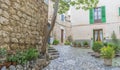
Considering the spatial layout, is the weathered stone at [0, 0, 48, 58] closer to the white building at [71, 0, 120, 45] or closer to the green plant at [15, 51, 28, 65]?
the green plant at [15, 51, 28, 65]

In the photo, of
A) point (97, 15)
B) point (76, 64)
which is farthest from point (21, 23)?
point (97, 15)

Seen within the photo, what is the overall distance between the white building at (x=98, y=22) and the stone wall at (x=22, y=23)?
963cm

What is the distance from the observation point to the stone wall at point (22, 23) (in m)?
4.45

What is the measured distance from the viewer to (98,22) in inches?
623

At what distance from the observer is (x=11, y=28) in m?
4.74

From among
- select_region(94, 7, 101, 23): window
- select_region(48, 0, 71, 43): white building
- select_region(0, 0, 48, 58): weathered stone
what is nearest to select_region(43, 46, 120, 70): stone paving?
select_region(0, 0, 48, 58): weathered stone

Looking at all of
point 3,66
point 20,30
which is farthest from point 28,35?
point 3,66

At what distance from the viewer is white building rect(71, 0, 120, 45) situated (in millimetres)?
15258

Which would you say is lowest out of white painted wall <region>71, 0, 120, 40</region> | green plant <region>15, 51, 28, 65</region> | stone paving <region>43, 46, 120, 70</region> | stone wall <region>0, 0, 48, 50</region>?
Result: stone paving <region>43, 46, 120, 70</region>

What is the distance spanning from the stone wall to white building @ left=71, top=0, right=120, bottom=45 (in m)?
9.63

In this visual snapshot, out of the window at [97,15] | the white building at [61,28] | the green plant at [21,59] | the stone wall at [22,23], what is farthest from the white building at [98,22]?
the green plant at [21,59]

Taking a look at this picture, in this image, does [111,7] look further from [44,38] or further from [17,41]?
[17,41]

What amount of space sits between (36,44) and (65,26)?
1619cm

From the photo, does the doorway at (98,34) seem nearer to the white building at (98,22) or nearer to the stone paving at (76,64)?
the white building at (98,22)
